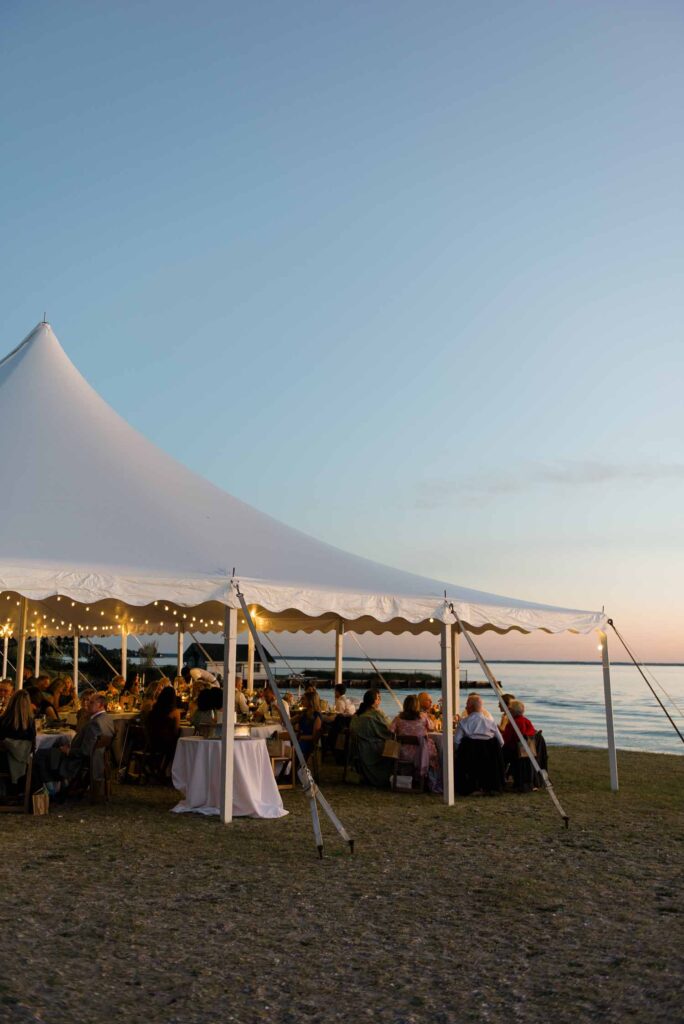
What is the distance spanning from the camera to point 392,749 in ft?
36.6

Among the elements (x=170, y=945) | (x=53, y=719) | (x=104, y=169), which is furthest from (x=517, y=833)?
(x=104, y=169)

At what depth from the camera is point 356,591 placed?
945 cm

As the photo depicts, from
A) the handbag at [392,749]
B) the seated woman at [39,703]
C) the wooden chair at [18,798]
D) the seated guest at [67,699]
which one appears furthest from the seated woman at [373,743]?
the seated guest at [67,699]

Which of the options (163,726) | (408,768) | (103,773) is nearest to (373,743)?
(408,768)

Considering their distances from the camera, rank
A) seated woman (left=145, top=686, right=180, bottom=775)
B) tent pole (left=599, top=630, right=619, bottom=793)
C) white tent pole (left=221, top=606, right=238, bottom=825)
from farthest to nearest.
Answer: tent pole (left=599, top=630, right=619, bottom=793)
seated woman (left=145, top=686, right=180, bottom=775)
white tent pole (left=221, top=606, right=238, bottom=825)

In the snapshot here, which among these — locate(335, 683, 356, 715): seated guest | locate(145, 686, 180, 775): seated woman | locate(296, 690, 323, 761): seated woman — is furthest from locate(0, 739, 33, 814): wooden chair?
locate(335, 683, 356, 715): seated guest

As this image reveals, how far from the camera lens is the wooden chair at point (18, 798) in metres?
9.04

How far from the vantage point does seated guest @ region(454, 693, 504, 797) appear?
35.6 ft

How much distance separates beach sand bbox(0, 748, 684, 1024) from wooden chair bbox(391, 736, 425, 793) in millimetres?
1826

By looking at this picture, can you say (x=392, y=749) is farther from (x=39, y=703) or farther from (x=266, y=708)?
(x=39, y=703)

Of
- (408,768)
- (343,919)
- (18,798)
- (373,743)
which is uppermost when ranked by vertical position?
(373,743)

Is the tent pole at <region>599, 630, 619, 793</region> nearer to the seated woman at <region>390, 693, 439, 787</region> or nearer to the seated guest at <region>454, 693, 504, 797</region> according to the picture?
the seated guest at <region>454, 693, 504, 797</region>

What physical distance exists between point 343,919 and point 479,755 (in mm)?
5720

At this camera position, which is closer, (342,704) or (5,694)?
(5,694)
